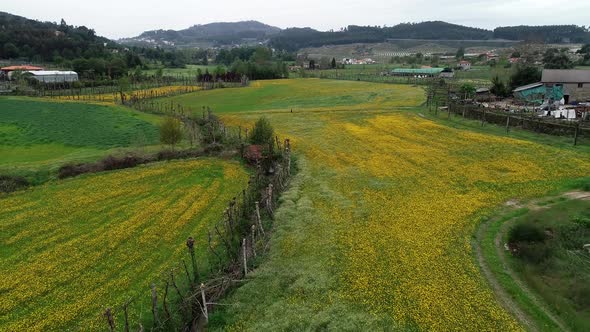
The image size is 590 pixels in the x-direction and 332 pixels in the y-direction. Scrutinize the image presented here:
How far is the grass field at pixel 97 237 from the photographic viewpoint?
1784 cm

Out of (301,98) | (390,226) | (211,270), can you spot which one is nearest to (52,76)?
(301,98)

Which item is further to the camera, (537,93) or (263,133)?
(537,93)

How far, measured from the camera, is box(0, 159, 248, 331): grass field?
58.5 ft

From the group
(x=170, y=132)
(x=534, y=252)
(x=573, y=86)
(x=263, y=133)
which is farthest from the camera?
(x=573, y=86)

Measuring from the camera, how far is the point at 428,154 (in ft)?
127

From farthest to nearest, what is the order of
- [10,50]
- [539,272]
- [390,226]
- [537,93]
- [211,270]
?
[10,50]
[537,93]
[390,226]
[211,270]
[539,272]

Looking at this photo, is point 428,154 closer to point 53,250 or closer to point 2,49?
point 53,250

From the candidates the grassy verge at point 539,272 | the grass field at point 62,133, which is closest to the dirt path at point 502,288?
the grassy verge at point 539,272

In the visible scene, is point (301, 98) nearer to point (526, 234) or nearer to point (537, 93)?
point (537, 93)

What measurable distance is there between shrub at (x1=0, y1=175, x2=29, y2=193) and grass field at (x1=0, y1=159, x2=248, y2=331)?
50.3 inches

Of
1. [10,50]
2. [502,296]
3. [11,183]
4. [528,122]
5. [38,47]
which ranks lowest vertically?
[502,296]

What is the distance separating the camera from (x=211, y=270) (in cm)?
2056

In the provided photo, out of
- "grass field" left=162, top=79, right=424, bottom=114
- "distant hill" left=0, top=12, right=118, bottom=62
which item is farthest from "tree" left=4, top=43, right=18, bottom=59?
"grass field" left=162, top=79, right=424, bottom=114

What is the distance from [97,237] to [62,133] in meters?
32.3
